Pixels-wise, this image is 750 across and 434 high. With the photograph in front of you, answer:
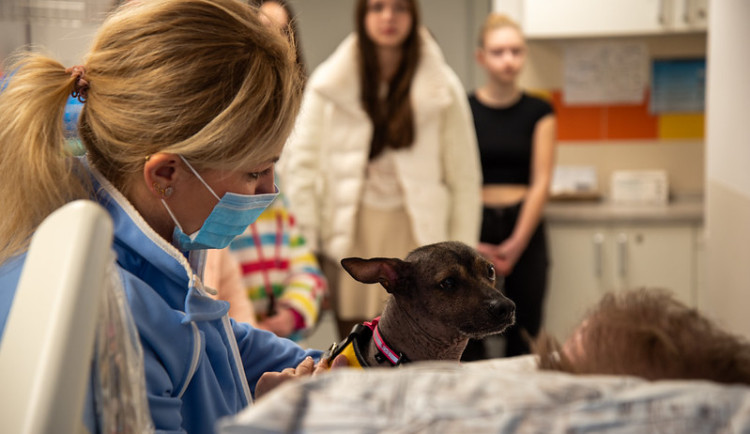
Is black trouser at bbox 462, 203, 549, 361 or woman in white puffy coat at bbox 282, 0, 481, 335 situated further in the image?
black trouser at bbox 462, 203, 549, 361

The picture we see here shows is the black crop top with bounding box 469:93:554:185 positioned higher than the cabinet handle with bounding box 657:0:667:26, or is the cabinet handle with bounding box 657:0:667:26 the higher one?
the cabinet handle with bounding box 657:0:667:26

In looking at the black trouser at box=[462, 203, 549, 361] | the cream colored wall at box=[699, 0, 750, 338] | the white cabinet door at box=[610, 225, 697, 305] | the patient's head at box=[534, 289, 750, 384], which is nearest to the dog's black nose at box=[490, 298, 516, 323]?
the patient's head at box=[534, 289, 750, 384]

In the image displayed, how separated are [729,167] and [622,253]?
137 cm

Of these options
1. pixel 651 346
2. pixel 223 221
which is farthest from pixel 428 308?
pixel 651 346

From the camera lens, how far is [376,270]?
3.91 ft

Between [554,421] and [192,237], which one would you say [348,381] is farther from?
[192,237]

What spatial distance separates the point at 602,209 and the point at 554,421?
3.83 m

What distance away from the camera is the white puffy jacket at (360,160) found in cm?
311

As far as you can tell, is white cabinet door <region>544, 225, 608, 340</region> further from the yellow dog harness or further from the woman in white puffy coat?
the yellow dog harness

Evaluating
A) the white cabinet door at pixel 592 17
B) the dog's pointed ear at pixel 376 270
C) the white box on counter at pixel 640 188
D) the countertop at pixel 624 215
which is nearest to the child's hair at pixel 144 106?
the dog's pointed ear at pixel 376 270

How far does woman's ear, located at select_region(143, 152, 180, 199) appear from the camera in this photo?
1146mm

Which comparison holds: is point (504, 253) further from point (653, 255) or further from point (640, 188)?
point (640, 188)

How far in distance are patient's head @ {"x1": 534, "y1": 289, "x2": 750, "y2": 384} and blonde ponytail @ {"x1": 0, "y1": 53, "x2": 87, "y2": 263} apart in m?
0.66

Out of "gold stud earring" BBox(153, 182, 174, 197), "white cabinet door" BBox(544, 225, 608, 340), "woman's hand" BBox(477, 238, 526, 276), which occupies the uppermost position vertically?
"gold stud earring" BBox(153, 182, 174, 197)
